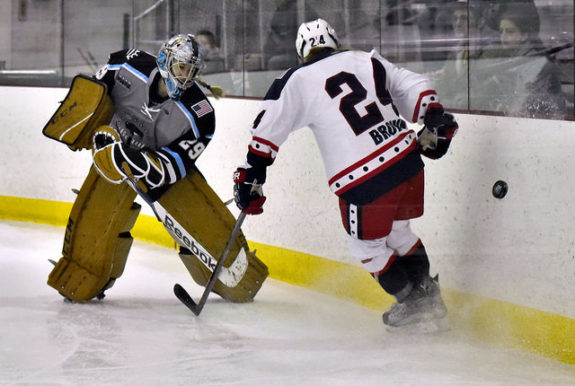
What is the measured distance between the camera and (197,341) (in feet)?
8.09

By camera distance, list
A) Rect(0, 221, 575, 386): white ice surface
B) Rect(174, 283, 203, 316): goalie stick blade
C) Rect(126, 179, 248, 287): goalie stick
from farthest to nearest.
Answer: Rect(126, 179, 248, 287): goalie stick < Rect(174, 283, 203, 316): goalie stick blade < Rect(0, 221, 575, 386): white ice surface

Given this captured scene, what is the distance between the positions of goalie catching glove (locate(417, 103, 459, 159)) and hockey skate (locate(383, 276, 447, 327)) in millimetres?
348

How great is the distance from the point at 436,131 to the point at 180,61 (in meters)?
0.71

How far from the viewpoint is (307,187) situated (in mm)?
2682

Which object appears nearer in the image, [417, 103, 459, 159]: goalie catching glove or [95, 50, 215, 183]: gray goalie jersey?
[417, 103, 459, 159]: goalie catching glove

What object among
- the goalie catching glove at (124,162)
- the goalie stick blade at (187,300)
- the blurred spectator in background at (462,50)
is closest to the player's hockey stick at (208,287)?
the goalie stick blade at (187,300)

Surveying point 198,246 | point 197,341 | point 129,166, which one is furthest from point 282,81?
point 197,341

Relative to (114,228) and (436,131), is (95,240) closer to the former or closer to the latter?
(114,228)

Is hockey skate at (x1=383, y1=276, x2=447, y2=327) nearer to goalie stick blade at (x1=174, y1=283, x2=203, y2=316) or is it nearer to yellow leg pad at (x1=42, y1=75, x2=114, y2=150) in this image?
goalie stick blade at (x1=174, y1=283, x2=203, y2=316)

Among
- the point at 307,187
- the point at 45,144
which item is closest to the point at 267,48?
the point at 307,187

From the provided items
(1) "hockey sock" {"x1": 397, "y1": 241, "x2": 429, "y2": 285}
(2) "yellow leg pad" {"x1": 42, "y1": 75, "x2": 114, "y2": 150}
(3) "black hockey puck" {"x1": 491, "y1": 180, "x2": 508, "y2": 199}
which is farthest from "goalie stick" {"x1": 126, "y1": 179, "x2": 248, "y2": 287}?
(3) "black hockey puck" {"x1": 491, "y1": 180, "x2": 508, "y2": 199}

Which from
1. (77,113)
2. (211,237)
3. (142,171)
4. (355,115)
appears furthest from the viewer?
(211,237)

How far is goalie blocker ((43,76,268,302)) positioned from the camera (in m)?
2.54

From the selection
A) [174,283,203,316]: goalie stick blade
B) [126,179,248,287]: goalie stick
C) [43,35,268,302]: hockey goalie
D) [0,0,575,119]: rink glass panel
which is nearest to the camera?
[0,0,575,119]: rink glass panel
